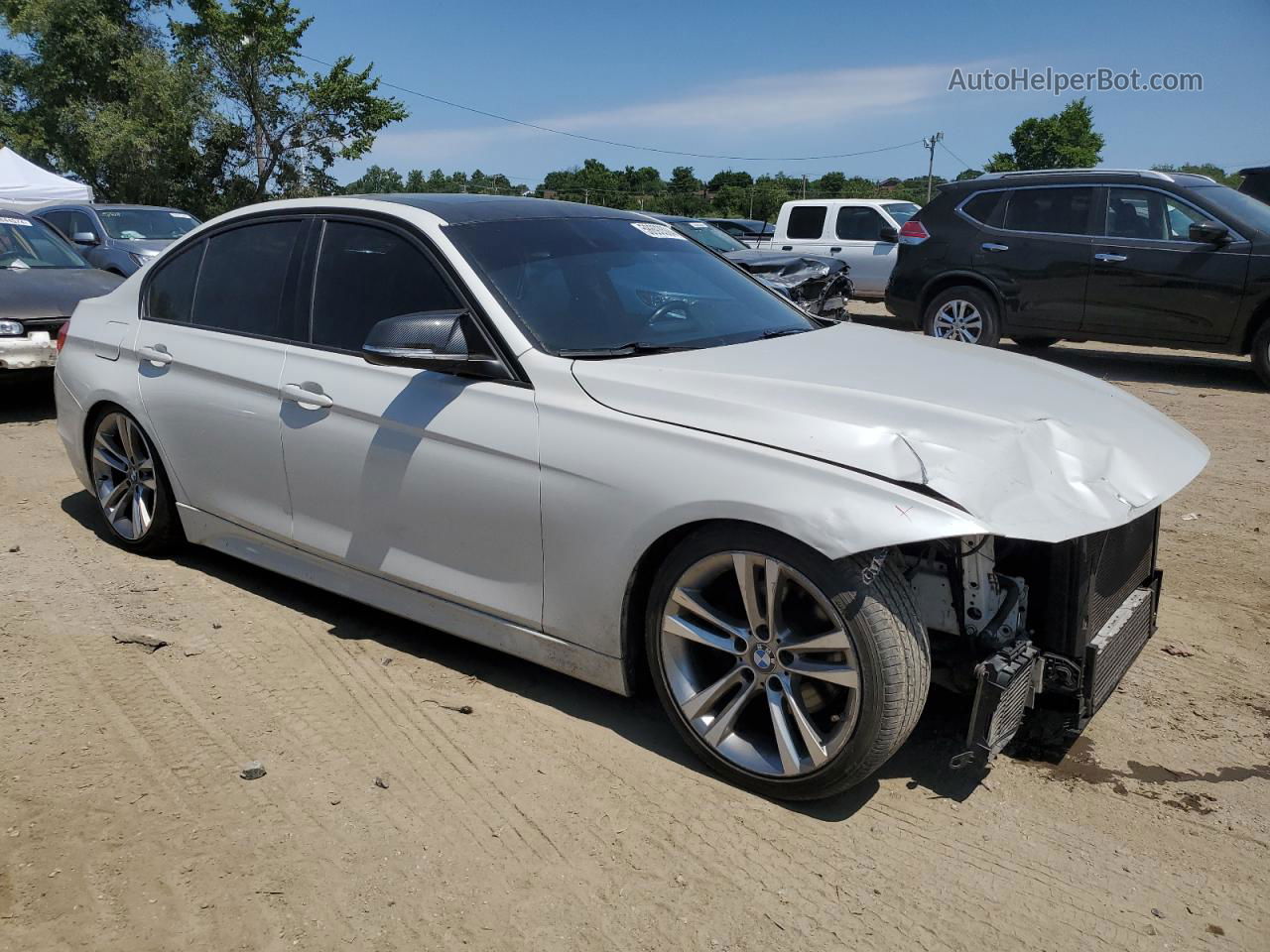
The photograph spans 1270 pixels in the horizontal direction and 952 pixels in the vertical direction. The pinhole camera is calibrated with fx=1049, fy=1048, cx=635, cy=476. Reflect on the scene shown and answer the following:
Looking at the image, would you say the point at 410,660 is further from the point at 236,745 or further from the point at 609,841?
the point at 609,841

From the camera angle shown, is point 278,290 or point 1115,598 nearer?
point 1115,598

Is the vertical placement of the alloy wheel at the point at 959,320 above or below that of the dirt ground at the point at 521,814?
above

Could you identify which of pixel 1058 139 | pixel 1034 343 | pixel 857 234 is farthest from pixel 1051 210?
pixel 1058 139

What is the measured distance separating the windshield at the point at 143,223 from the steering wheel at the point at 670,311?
11942 millimetres

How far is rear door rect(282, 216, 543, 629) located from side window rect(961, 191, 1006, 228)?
8613 mm

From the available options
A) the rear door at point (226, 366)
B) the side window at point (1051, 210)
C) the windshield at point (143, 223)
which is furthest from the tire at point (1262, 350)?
the windshield at point (143, 223)

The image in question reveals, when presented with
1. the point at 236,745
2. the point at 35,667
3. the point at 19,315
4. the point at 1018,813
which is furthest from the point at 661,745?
the point at 19,315

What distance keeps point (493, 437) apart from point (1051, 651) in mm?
1790

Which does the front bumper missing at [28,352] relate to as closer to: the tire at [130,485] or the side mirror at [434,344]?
the tire at [130,485]

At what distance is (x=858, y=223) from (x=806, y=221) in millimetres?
947

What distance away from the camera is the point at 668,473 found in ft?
9.75

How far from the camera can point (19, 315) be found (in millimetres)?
8023

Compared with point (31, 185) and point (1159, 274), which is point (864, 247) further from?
point (31, 185)

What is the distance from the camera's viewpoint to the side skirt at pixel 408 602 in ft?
10.9
